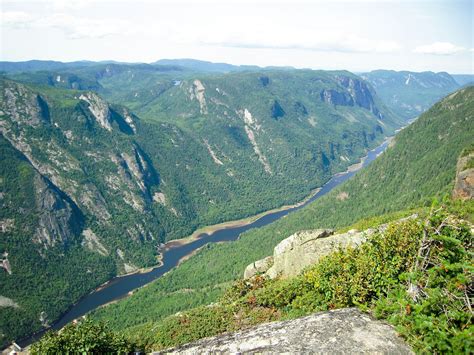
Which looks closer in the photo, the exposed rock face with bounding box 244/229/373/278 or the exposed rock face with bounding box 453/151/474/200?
the exposed rock face with bounding box 244/229/373/278

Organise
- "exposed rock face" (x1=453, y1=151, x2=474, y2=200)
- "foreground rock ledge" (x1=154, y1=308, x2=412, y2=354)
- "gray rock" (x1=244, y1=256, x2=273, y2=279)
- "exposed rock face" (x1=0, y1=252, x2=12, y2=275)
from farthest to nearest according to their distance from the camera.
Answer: "exposed rock face" (x1=0, y1=252, x2=12, y2=275) → "exposed rock face" (x1=453, y1=151, x2=474, y2=200) → "gray rock" (x1=244, y1=256, x2=273, y2=279) → "foreground rock ledge" (x1=154, y1=308, x2=412, y2=354)

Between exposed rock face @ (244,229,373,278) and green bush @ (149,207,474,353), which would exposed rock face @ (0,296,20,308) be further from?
green bush @ (149,207,474,353)

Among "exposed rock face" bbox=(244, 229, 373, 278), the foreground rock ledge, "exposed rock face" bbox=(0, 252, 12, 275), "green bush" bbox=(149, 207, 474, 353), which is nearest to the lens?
"green bush" bbox=(149, 207, 474, 353)

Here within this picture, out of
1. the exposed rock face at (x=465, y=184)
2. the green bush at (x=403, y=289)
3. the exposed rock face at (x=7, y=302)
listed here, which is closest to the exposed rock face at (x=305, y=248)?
the green bush at (x=403, y=289)

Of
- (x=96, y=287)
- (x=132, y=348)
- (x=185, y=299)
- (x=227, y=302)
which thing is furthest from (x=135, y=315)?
(x=132, y=348)

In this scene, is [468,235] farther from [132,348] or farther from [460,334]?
[132,348]

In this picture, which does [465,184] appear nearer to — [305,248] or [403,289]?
[305,248]

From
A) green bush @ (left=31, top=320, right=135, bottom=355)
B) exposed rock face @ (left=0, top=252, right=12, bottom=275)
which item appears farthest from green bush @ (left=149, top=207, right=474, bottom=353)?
exposed rock face @ (left=0, top=252, right=12, bottom=275)
